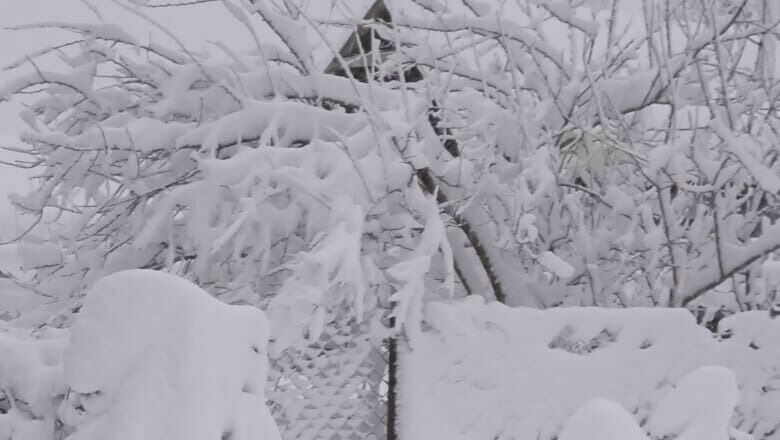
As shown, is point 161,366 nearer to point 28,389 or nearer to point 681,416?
point 28,389

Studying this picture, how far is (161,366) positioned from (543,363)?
2.05 m

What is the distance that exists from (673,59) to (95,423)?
3.31 metres

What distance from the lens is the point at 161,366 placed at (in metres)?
1.41

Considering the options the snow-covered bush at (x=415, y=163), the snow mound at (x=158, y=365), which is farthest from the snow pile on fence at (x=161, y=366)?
the snow-covered bush at (x=415, y=163)

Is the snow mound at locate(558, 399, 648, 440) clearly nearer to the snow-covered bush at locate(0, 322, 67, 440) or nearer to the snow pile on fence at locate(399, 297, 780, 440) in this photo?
the snow-covered bush at locate(0, 322, 67, 440)

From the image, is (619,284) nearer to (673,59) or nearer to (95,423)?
(673,59)

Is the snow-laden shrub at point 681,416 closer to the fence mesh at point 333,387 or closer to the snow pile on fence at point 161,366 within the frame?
the snow pile on fence at point 161,366

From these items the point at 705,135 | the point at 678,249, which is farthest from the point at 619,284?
the point at 705,135

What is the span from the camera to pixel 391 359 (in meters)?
3.29

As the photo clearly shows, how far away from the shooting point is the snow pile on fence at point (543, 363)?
3.20 m

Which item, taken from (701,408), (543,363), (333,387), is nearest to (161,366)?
(701,408)

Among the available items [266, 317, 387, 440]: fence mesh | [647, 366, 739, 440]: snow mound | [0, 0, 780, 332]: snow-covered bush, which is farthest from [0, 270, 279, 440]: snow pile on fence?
[266, 317, 387, 440]: fence mesh

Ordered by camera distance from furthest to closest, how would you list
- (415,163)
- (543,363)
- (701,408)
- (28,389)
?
1. (415,163)
2. (543,363)
3. (701,408)
4. (28,389)

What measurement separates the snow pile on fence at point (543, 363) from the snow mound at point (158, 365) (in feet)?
5.77
